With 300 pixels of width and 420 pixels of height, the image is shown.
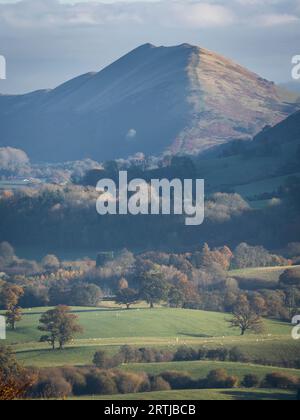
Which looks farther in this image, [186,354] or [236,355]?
[186,354]

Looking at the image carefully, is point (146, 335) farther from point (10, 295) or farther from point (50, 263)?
point (50, 263)

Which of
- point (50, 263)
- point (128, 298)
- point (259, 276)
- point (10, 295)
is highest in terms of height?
point (50, 263)

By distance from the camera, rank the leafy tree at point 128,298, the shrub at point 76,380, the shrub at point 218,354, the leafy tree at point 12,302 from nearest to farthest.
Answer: the shrub at point 76,380 → the shrub at point 218,354 → the leafy tree at point 12,302 → the leafy tree at point 128,298

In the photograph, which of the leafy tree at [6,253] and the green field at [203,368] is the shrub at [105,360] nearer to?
the green field at [203,368]

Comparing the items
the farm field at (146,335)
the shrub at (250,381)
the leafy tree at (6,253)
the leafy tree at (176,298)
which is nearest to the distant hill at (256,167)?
the leafy tree at (6,253)

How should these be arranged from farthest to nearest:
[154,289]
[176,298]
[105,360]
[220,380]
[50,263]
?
1. [50,263]
2. [154,289]
3. [176,298]
4. [105,360]
5. [220,380]

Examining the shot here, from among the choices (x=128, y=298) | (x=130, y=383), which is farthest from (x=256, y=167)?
(x=130, y=383)

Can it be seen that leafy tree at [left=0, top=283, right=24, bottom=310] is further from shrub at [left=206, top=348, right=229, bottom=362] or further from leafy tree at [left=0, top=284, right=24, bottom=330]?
shrub at [left=206, top=348, right=229, bottom=362]
